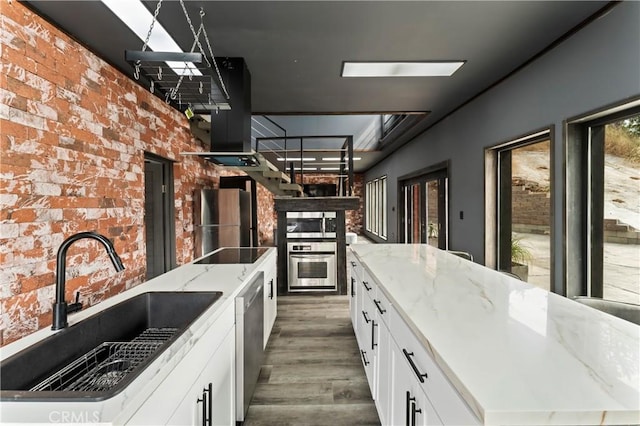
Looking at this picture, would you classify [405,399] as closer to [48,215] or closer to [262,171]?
[48,215]

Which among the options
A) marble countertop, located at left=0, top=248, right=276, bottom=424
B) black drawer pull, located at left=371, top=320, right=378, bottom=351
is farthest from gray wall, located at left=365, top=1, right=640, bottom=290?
marble countertop, located at left=0, top=248, right=276, bottom=424

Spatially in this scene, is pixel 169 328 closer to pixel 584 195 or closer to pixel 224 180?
pixel 584 195

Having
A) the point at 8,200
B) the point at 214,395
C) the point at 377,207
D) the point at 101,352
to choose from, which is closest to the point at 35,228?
the point at 8,200

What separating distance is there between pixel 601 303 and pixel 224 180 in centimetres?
526

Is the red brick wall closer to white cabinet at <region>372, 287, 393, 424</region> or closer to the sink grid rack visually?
the sink grid rack

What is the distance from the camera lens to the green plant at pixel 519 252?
131 inches

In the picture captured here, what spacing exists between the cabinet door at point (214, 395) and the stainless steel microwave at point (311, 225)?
3.12 meters

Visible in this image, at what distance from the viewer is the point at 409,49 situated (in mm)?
2717

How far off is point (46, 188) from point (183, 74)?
1291 millimetres

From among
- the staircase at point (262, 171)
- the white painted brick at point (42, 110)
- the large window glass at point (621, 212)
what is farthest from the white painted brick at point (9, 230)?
the large window glass at point (621, 212)

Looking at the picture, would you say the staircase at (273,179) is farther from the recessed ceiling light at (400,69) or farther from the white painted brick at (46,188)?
the white painted brick at (46,188)

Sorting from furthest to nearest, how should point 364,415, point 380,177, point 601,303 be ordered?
point 380,177, point 364,415, point 601,303

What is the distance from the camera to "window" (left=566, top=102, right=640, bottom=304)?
86.0 inches

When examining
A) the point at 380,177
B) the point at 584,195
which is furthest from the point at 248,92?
the point at 380,177
